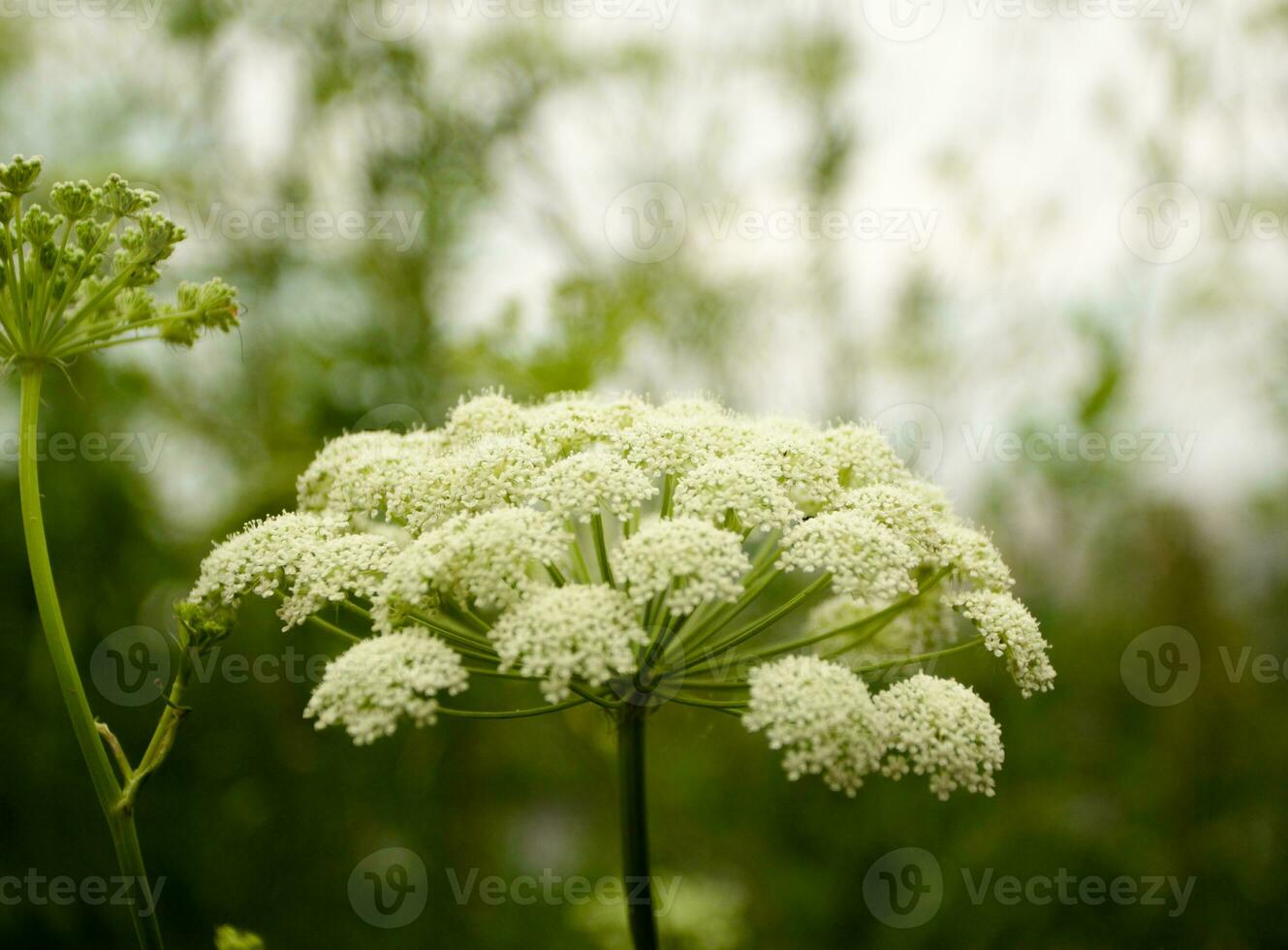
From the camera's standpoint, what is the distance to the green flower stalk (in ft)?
5.90

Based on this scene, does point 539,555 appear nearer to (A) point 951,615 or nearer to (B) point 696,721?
(A) point 951,615

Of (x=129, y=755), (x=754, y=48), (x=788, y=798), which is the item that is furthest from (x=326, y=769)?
(x=754, y=48)

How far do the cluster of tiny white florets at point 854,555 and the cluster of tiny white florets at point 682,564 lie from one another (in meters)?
0.19

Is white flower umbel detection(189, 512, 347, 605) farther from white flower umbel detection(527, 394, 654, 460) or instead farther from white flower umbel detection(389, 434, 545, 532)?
white flower umbel detection(527, 394, 654, 460)

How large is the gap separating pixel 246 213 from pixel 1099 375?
215 inches

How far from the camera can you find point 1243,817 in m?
5.03
